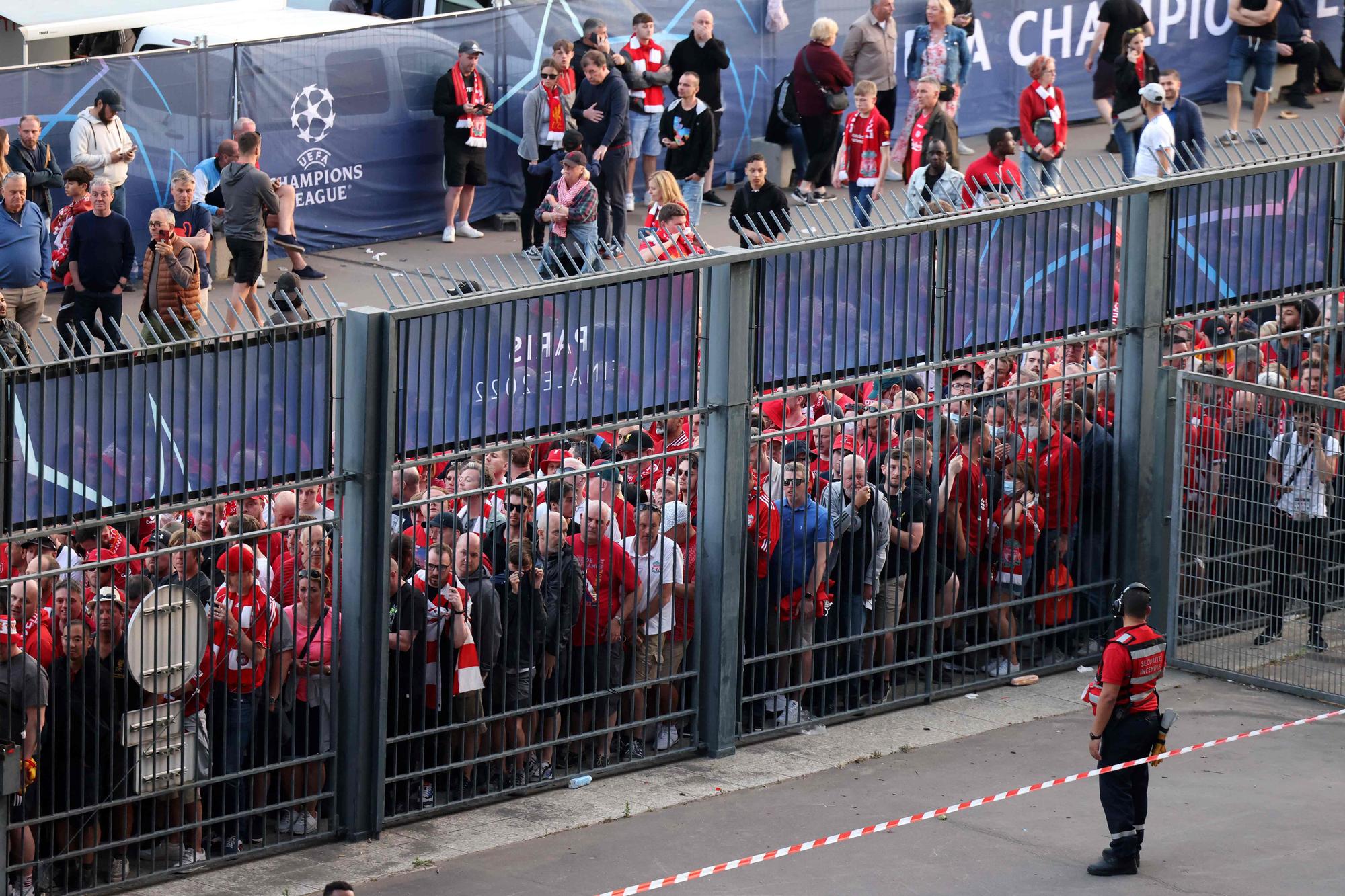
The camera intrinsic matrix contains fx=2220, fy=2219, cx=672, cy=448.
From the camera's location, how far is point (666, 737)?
12.0 meters

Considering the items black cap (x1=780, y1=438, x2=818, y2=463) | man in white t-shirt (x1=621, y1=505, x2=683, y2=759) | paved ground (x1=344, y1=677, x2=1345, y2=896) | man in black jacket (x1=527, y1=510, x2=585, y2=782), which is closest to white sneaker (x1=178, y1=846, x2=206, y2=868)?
paved ground (x1=344, y1=677, x2=1345, y2=896)

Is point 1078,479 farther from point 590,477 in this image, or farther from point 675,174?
point 675,174

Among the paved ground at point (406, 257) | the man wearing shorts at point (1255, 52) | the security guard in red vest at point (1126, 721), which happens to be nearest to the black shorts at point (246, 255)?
the paved ground at point (406, 257)

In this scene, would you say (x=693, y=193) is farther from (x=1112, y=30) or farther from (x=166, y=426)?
(x=166, y=426)

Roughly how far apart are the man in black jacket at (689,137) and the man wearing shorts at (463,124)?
5.88 feet

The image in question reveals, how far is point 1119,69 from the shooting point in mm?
23219

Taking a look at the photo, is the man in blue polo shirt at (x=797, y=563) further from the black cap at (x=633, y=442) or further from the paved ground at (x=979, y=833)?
the black cap at (x=633, y=442)

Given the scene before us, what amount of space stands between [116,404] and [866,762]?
4564mm

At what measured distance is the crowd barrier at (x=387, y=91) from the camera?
65.2 feet

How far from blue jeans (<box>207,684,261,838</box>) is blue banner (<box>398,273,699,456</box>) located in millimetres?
1426

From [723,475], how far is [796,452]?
544 millimetres

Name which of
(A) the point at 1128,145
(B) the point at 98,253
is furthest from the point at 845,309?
(A) the point at 1128,145

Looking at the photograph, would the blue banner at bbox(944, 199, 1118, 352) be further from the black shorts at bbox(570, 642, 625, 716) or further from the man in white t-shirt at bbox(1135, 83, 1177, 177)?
the man in white t-shirt at bbox(1135, 83, 1177, 177)

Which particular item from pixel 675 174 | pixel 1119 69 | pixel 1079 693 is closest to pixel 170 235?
pixel 675 174
